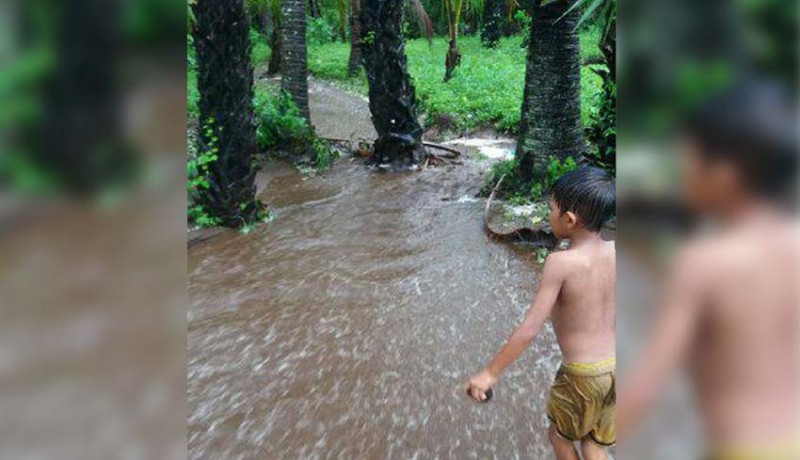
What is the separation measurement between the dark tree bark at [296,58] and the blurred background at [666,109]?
11.2 m

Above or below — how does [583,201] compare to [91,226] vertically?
below

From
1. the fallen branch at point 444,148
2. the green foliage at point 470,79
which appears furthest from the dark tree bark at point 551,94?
the fallen branch at point 444,148

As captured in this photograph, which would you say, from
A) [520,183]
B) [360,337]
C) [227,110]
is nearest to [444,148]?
[520,183]

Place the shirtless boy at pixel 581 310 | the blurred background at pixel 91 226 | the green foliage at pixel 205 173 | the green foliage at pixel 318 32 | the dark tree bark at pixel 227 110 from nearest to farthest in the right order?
1. the blurred background at pixel 91 226
2. the shirtless boy at pixel 581 310
3. the dark tree bark at pixel 227 110
4. the green foliage at pixel 205 173
5. the green foliage at pixel 318 32

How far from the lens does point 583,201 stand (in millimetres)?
2207

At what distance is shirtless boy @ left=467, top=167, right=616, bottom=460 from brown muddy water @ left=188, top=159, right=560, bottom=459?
128cm

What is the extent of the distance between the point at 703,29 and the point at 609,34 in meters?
4.06

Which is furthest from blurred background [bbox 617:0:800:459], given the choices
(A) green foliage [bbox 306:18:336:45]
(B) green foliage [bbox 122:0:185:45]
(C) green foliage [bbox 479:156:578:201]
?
(A) green foliage [bbox 306:18:336:45]

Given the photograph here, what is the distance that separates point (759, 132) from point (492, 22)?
2686 centimetres

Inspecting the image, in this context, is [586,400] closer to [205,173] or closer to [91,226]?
[91,226]

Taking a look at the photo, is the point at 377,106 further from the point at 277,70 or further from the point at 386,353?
the point at 277,70

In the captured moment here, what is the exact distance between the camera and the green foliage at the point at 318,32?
3072 centimetres

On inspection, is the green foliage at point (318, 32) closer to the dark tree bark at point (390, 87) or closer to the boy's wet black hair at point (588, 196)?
the dark tree bark at point (390, 87)

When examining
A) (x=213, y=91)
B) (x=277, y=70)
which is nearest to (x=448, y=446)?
(x=213, y=91)
